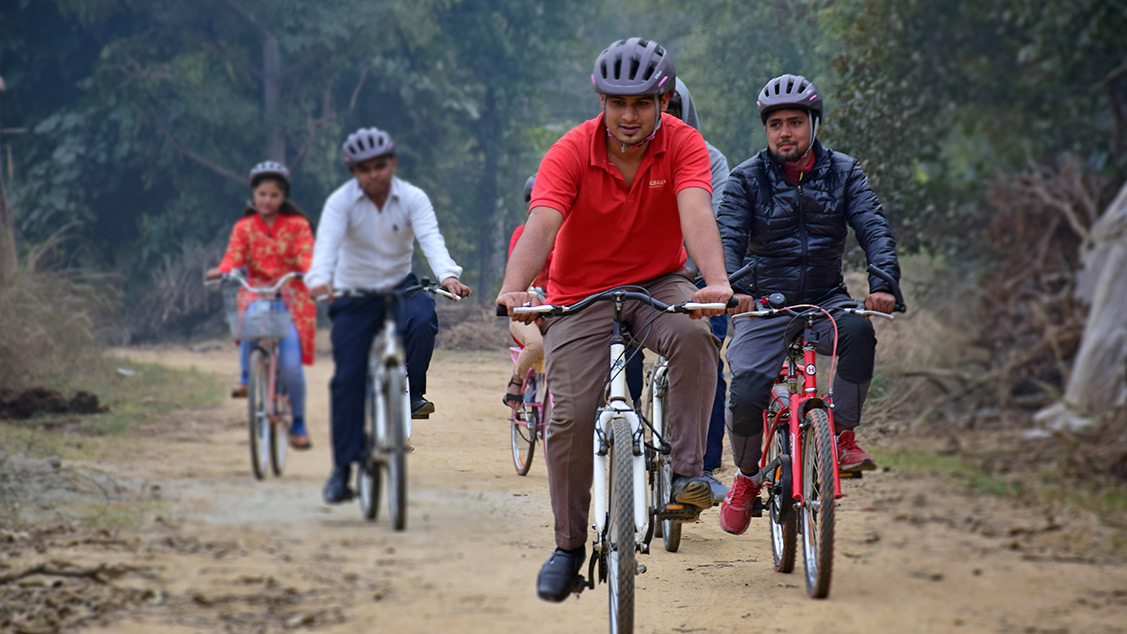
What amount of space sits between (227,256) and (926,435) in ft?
43.4

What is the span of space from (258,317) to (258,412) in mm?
417

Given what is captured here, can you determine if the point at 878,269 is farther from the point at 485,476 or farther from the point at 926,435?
the point at 926,435

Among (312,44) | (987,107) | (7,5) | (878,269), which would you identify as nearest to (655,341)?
(878,269)

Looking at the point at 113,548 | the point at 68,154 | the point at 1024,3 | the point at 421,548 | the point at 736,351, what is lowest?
the point at 113,548

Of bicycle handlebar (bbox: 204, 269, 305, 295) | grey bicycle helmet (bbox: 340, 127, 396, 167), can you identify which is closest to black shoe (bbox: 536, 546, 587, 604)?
bicycle handlebar (bbox: 204, 269, 305, 295)

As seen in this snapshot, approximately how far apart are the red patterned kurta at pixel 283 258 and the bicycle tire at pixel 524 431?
543 centimetres

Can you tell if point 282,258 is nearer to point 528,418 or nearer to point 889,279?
point 889,279

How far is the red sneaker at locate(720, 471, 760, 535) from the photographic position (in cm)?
768

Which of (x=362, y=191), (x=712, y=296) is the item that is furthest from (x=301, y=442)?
(x=712, y=296)

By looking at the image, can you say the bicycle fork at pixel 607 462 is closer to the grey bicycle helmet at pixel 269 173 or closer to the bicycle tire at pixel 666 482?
the bicycle tire at pixel 666 482

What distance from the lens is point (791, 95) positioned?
273 inches

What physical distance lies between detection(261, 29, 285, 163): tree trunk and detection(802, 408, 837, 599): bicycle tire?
24.2ft

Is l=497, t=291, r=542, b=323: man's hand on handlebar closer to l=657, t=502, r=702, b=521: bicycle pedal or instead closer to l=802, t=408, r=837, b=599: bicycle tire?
l=657, t=502, r=702, b=521: bicycle pedal

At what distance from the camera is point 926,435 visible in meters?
16.3
